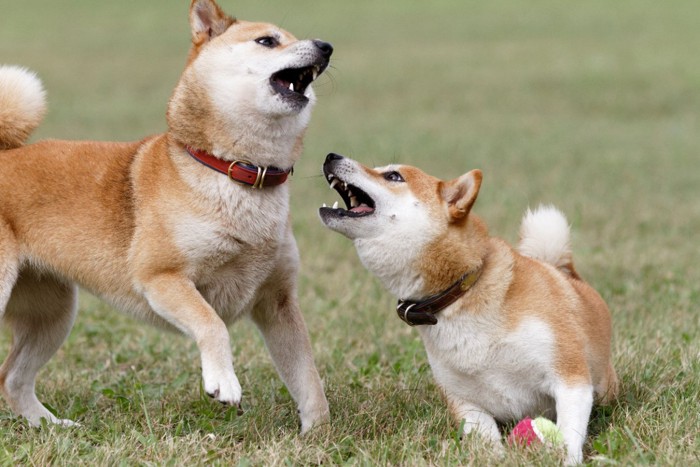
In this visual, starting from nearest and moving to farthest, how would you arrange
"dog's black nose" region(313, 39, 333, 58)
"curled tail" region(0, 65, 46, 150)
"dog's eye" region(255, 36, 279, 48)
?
"dog's black nose" region(313, 39, 333, 58) → "dog's eye" region(255, 36, 279, 48) → "curled tail" region(0, 65, 46, 150)

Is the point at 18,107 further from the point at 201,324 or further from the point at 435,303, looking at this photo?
the point at 435,303

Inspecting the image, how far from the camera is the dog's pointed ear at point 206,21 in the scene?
4.59 m

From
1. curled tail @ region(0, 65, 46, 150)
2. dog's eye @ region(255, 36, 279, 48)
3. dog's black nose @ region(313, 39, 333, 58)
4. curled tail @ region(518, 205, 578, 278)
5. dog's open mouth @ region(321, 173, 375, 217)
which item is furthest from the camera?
curled tail @ region(518, 205, 578, 278)

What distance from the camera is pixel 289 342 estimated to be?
181 inches

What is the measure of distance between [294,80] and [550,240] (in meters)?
1.58

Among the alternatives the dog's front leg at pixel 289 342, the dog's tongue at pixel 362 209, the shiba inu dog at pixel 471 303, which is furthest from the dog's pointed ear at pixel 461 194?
the dog's front leg at pixel 289 342

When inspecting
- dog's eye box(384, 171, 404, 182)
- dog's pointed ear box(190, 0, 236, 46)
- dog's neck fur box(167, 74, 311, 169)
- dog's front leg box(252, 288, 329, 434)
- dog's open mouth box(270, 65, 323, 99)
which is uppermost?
dog's pointed ear box(190, 0, 236, 46)

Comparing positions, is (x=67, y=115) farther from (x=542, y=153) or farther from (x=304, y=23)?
(x=304, y=23)

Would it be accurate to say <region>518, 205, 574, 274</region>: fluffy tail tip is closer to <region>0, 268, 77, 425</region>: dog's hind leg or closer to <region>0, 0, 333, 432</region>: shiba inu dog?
<region>0, 0, 333, 432</region>: shiba inu dog

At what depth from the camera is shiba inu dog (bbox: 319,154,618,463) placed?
13.2 feet

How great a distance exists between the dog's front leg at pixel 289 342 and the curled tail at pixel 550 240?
4.36 feet

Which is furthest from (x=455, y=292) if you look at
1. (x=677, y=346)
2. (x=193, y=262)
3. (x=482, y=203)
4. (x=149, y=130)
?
(x=149, y=130)

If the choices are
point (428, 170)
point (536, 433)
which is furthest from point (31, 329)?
point (428, 170)

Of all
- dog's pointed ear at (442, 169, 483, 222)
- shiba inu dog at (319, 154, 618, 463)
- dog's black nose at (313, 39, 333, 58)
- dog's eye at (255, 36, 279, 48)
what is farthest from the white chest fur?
dog's eye at (255, 36, 279, 48)
